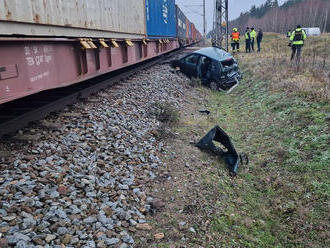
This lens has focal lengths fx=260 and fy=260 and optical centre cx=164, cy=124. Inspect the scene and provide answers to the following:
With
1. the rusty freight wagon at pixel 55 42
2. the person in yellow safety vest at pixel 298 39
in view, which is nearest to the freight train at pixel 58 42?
the rusty freight wagon at pixel 55 42

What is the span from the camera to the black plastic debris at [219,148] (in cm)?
547

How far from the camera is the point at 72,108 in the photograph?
5.56 metres

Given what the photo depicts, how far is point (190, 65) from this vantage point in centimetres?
1262

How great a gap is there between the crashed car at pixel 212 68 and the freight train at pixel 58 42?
169 inches

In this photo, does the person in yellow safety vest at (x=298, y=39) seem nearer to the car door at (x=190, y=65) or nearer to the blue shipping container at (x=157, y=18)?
the car door at (x=190, y=65)

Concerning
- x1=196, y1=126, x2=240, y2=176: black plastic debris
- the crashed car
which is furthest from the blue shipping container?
x1=196, y1=126, x2=240, y2=176: black plastic debris

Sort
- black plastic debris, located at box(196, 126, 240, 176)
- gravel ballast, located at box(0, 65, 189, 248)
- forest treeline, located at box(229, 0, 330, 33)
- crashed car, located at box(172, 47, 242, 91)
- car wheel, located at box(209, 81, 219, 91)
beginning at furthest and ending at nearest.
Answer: forest treeline, located at box(229, 0, 330, 33) < car wheel, located at box(209, 81, 219, 91) < crashed car, located at box(172, 47, 242, 91) < black plastic debris, located at box(196, 126, 240, 176) < gravel ballast, located at box(0, 65, 189, 248)

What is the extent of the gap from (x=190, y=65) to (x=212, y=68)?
1.31 meters

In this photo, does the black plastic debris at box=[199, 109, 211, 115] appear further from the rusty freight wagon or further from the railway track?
the railway track

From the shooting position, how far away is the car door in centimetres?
1241

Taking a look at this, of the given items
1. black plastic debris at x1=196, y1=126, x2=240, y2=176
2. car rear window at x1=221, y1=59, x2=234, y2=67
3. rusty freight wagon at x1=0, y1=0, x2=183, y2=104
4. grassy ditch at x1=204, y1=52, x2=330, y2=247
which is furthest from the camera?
car rear window at x1=221, y1=59, x2=234, y2=67

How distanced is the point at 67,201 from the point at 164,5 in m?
14.5

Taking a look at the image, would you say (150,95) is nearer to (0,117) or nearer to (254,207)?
(0,117)

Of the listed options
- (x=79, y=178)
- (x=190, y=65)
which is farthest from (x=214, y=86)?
(x=79, y=178)
